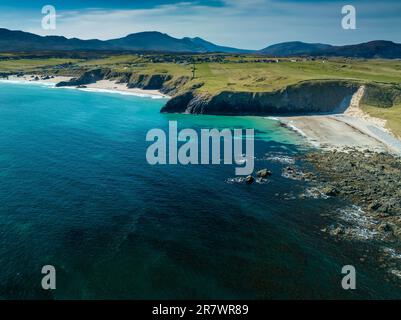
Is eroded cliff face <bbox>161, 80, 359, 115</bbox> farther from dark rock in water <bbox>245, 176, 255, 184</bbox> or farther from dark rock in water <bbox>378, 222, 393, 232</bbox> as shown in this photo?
dark rock in water <bbox>378, 222, 393, 232</bbox>

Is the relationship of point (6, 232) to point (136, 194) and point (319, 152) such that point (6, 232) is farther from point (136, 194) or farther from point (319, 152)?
point (319, 152)

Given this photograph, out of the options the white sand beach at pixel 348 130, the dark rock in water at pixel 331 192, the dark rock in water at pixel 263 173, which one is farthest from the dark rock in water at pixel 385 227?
the white sand beach at pixel 348 130

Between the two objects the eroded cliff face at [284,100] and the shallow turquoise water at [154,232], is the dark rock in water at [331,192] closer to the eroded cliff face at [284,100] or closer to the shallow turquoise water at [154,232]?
the shallow turquoise water at [154,232]

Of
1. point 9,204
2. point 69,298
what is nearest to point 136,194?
point 9,204

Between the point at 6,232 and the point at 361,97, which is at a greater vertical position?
the point at 361,97

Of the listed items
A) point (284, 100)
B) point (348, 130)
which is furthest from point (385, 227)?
point (284, 100)
